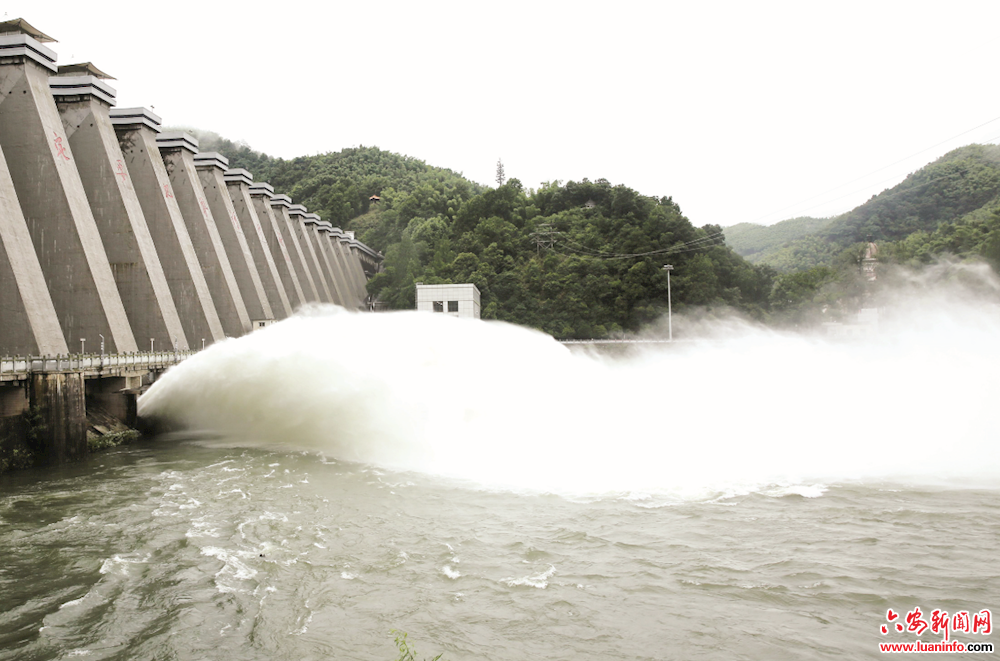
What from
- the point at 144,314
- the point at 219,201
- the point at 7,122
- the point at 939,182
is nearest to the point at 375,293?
the point at 219,201

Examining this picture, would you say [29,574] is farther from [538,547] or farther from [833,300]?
[833,300]

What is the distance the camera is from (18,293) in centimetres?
2362

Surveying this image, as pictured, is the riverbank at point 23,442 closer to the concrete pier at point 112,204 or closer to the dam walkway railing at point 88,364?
the dam walkway railing at point 88,364

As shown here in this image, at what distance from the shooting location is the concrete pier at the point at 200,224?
4375 centimetres

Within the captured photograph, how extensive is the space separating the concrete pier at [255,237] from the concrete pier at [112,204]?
2109 cm

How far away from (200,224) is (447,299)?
20474 millimetres

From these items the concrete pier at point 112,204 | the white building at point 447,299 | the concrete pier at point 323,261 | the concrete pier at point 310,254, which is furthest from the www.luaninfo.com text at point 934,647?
the concrete pier at point 323,261

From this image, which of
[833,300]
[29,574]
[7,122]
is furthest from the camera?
[833,300]

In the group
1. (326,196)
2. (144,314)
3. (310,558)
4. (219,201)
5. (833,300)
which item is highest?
(326,196)

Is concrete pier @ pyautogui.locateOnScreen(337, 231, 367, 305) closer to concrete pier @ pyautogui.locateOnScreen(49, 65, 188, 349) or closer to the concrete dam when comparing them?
the concrete dam

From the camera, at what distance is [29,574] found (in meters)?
9.81

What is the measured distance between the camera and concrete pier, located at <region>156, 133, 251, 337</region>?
43.8 metres

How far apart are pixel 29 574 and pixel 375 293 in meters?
78.9

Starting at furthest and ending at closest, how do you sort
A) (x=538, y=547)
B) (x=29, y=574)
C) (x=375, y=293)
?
1. (x=375, y=293)
2. (x=538, y=547)
3. (x=29, y=574)
